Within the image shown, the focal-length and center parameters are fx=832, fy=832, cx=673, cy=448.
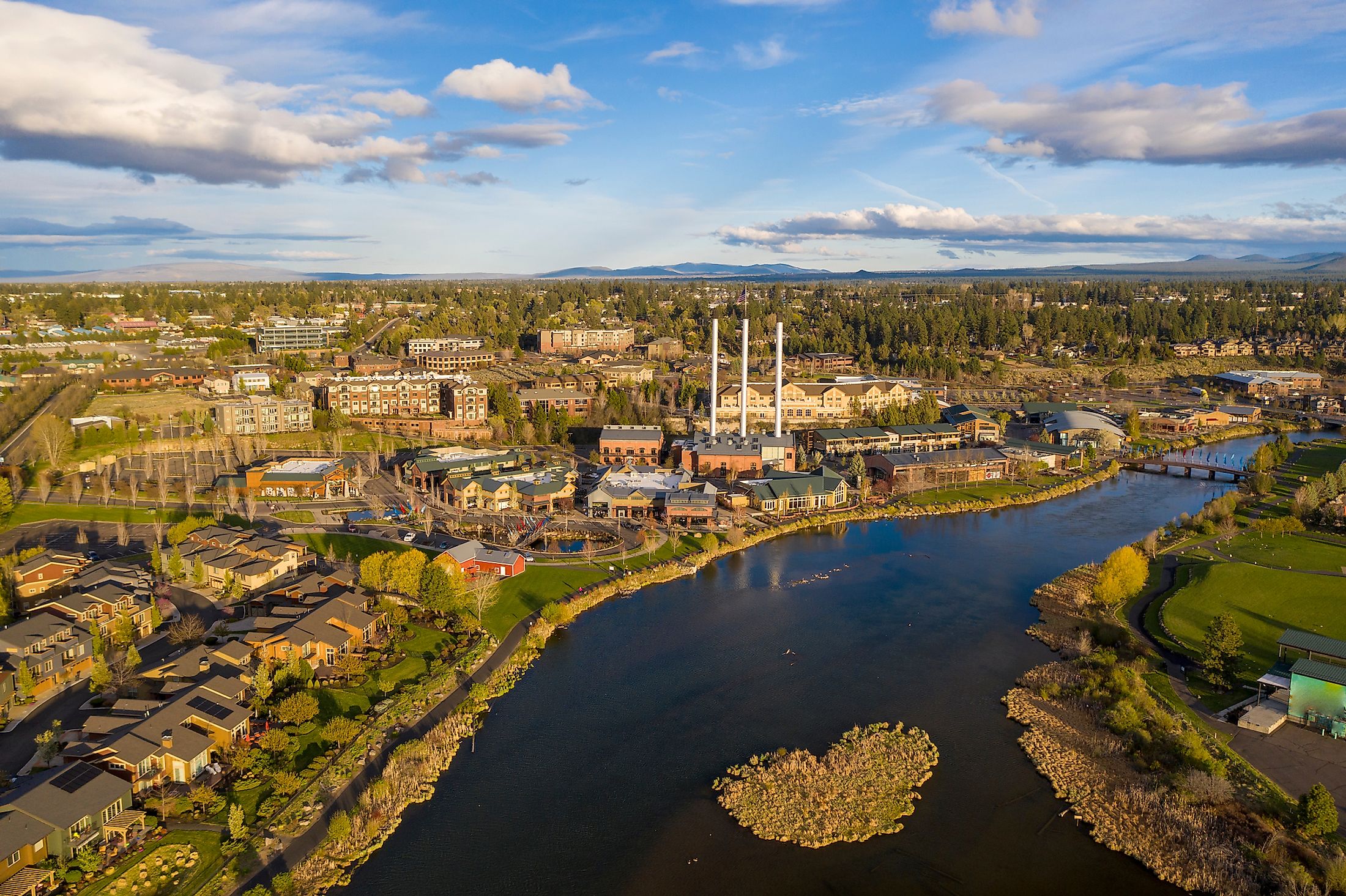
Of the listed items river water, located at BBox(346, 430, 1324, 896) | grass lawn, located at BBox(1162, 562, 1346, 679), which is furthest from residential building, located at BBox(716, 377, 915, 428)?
grass lawn, located at BBox(1162, 562, 1346, 679)

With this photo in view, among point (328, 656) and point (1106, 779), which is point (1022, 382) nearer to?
point (1106, 779)

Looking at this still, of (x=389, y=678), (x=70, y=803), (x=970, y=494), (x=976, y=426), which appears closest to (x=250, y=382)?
(x=389, y=678)

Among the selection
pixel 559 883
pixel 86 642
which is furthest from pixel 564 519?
pixel 559 883

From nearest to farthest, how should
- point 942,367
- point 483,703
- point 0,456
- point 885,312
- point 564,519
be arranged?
point 483,703 → point 564,519 → point 0,456 → point 942,367 → point 885,312

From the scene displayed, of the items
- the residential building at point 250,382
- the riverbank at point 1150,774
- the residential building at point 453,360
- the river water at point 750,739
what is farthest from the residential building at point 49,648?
the residential building at point 453,360

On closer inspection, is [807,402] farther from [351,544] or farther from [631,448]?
[351,544]

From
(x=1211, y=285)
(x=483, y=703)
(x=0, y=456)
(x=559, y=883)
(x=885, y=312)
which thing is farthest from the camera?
(x=1211, y=285)

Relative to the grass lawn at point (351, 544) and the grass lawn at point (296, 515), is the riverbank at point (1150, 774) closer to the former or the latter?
the grass lawn at point (351, 544)

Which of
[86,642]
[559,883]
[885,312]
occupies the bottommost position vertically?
[559,883]
